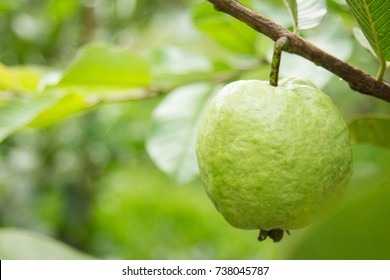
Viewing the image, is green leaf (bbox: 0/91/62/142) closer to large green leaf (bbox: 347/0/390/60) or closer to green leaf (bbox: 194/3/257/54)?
green leaf (bbox: 194/3/257/54)

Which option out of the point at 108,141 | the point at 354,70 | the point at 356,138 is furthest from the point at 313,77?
the point at 108,141

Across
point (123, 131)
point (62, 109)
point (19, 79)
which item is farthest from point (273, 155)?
point (123, 131)

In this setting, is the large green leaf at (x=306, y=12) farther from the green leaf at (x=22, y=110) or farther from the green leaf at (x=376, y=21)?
the green leaf at (x=22, y=110)

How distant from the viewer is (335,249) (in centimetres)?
53

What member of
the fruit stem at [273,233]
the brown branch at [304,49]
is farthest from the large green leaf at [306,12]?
the fruit stem at [273,233]

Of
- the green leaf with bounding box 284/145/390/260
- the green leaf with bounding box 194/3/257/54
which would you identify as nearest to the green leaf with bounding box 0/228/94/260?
the green leaf with bounding box 194/3/257/54

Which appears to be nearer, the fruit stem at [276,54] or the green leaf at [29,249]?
the fruit stem at [276,54]

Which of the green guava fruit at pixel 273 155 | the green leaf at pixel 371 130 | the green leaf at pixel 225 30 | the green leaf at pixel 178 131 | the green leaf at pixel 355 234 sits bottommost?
the green leaf at pixel 178 131

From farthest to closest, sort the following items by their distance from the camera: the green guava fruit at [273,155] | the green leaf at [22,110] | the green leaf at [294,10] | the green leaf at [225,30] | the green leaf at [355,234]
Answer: the green leaf at [225,30]
the green leaf at [22,110]
the green leaf at [294,10]
the green guava fruit at [273,155]
the green leaf at [355,234]

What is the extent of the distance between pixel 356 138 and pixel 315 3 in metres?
0.24

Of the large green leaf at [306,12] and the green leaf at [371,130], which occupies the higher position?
the large green leaf at [306,12]

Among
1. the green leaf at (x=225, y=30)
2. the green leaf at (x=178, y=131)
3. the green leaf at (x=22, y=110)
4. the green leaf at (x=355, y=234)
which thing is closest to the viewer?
→ the green leaf at (x=355, y=234)

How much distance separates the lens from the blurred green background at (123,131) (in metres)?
1.38

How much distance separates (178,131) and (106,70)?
200 mm
